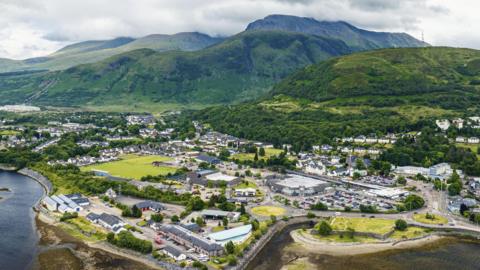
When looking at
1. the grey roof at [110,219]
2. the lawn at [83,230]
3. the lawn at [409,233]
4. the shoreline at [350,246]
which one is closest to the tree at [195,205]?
the grey roof at [110,219]

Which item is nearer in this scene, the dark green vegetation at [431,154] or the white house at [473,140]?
the dark green vegetation at [431,154]

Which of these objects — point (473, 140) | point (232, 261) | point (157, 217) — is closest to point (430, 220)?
point (232, 261)

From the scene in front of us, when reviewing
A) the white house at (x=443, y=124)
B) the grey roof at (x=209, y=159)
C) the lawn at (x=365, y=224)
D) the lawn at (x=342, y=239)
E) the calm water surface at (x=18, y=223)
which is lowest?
the calm water surface at (x=18, y=223)

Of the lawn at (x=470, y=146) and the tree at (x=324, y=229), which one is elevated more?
the lawn at (x=470, y=146)

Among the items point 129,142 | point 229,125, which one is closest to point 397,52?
point 229,125

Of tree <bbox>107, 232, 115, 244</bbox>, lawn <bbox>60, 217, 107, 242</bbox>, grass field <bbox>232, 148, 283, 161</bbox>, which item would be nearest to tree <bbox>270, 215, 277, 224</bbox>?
tree <bbox>107, 232, 115, 244</bbox>

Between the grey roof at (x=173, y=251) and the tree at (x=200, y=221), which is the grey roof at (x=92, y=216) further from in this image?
the grey roof at (x=173, y=251)
